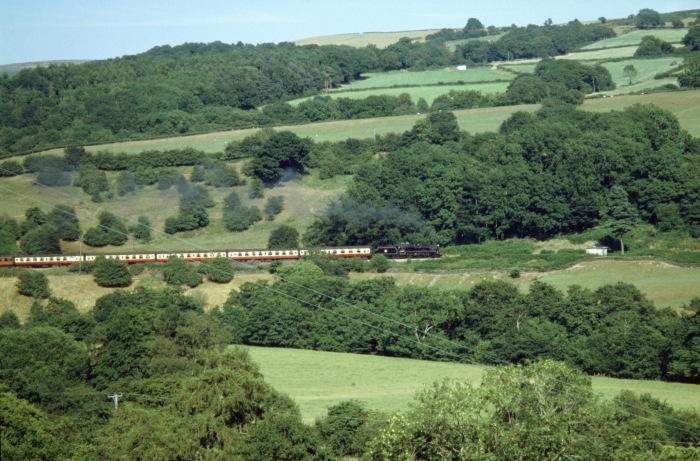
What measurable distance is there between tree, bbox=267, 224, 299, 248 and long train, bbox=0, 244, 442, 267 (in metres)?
2.96

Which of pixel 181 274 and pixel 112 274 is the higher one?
pixel 112 274

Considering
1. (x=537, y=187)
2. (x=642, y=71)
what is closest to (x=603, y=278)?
(x=537, y=187)

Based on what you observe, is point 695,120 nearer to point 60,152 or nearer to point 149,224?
point 149,224

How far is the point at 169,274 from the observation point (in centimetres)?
6838

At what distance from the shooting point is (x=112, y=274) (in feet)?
225

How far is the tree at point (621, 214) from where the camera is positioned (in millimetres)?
72750

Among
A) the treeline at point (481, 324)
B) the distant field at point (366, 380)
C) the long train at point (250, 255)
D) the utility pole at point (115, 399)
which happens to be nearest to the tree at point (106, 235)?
the long train at point (250, 255)

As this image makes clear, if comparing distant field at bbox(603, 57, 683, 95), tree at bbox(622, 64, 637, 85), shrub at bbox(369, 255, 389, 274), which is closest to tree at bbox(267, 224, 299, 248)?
shrub at bbox(369, 255, 389, 274)

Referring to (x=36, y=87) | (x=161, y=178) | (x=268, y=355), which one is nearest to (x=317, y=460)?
(x=268, y=355)

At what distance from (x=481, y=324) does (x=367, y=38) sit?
11282cm

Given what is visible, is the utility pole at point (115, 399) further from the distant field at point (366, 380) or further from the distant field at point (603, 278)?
the distant field at point (603, 278)

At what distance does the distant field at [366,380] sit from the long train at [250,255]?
16610mm

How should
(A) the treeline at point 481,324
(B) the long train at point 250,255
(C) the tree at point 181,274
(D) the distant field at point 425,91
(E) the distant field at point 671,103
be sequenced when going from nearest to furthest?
(A) the treeline at point 481,324, (C) the tree at point 181,274, (B) the long train at point 250,255, (E) the distant field at point 671,103, (D) the distant field at point 425,91

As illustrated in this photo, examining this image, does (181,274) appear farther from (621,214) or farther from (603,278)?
(621,214)
